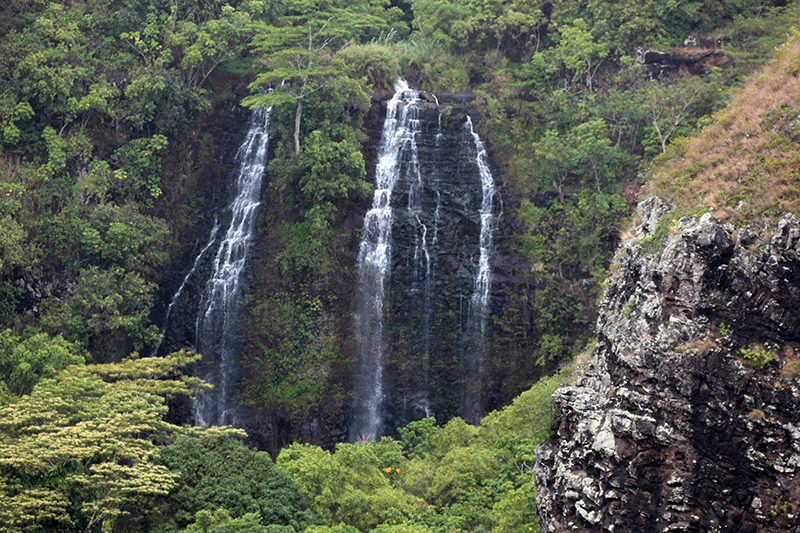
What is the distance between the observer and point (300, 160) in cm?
2458

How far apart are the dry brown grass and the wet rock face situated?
24.3 inches

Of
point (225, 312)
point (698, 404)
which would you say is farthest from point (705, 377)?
point (225, 312)

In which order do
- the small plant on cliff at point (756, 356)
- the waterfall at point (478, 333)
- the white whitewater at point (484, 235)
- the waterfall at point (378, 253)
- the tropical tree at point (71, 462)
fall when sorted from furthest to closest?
1. the white whitewater at point (484, 235)
2. the waterfall at point (378, 253)
3. the waterfall at point (478, 333)
4. the tropical tree at point (71, 462)
5. the small plant on cliff at point (756, 356)

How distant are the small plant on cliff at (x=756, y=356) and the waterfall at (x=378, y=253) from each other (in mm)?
15045

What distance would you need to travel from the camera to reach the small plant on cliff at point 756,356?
9.90 meters

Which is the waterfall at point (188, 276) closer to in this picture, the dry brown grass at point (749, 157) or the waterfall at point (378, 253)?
the waterfall at point (378, 253)

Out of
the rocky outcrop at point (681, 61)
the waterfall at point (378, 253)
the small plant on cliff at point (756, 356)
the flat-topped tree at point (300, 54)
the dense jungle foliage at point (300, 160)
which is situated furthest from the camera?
the flat-topped tree at point (300, 54)

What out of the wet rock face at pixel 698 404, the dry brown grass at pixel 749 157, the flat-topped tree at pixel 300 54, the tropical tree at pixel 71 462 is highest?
the flat-topped tree at pixel 300 54

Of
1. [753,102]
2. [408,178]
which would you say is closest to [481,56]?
[408,178]

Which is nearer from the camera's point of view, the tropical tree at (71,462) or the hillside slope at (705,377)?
the hillside slope at (705,377)

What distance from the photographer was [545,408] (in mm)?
13102

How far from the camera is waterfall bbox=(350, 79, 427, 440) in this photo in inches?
924

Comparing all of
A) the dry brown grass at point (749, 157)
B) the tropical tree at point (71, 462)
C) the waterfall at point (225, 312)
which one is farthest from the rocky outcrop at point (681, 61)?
the tropical tree at point (71, 462)

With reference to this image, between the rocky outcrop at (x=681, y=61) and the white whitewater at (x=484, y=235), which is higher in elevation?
the rocky outcrop at (x=681, y=61)
